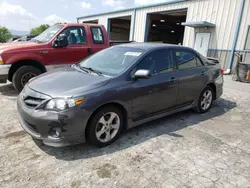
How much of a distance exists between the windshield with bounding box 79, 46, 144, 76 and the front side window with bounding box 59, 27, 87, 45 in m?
2.28

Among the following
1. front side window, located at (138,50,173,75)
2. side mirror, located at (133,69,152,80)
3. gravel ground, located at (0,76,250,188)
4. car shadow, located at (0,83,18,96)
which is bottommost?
car shadow, located at (0,83,18,96)

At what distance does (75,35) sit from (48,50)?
99 centimetres

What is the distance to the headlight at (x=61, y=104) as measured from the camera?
2.67 metres

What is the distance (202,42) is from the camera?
12.3 meters

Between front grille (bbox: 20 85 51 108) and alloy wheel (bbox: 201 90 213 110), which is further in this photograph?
alloy wheel (bbox: 201 90 213 110)

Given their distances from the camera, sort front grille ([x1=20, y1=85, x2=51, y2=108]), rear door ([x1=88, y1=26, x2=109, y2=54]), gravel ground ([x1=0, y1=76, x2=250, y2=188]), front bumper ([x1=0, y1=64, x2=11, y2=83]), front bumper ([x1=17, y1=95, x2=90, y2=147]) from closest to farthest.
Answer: gravel ground ([x1=0, y1=76, x2=250, y2=188]), front bumper ([x1=17, y1=95, x2=90, y2=147]), front grille ([x1=20, y1=85, x2=51, y2=108]), front bumper ([x1=0, y1=64, x2=11, y2=83]), rear door ([x1=88, y1=26, x2=109, y2=54])

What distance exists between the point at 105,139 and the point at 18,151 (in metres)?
1.25

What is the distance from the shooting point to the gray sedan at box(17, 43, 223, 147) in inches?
107

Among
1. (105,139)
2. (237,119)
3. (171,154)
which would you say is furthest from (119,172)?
(237,119)

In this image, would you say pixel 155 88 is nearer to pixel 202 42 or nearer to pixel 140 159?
pixel 140 159

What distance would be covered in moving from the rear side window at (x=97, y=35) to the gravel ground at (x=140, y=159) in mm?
3447

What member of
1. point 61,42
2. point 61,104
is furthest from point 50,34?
point 61,104

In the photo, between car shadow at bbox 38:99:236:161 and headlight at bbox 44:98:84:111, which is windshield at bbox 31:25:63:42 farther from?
car shadow at bbox 38:99:236:161

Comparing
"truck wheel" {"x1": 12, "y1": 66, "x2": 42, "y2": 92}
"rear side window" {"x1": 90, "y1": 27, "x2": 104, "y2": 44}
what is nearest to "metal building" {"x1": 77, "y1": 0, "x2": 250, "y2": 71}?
"rear side window" {"x1": 90, "y1": 27, "x2": 104, "y2": 44}
